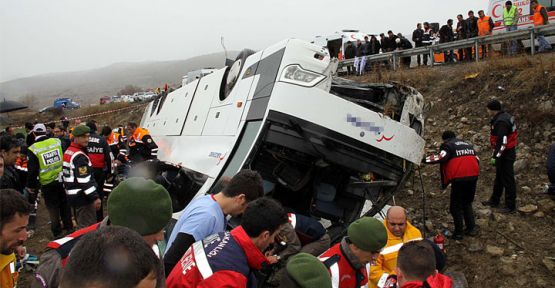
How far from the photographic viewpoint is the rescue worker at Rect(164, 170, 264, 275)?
2.43 meters

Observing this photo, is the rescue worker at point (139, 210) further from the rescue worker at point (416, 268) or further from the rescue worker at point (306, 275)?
the rescue worker at point (416, 268)

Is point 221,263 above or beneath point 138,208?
beneath

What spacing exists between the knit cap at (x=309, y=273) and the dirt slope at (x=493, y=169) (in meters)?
3.29

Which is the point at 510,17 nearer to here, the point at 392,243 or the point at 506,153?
the point at 506,153

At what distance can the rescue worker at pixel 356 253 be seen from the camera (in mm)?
2504

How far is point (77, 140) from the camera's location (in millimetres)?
4922

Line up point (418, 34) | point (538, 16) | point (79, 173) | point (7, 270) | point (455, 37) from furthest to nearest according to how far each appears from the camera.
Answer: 1. point (418, 34)
2. point (455, 37)
3. point (538, 16)
4. point (79, 173)
5. point (7, 270)

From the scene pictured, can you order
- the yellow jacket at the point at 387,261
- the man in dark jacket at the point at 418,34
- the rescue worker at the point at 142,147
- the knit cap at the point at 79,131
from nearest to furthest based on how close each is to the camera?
the yellow jacket at the point at 387,261
the knit cap at the point at 79,131
the rescue worker at the point at 142,147
the man in dark jacket at the point at 418,34

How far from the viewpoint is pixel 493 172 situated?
21.2 feet

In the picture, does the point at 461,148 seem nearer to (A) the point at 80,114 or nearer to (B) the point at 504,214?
(B) the point at 504,214

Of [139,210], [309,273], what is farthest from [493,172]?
[139,210]

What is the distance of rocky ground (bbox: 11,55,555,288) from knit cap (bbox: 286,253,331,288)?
10.8ft

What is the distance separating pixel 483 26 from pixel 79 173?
11229 mm

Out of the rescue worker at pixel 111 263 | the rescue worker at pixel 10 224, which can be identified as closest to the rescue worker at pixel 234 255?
the rescue worker at pixel 111 263
